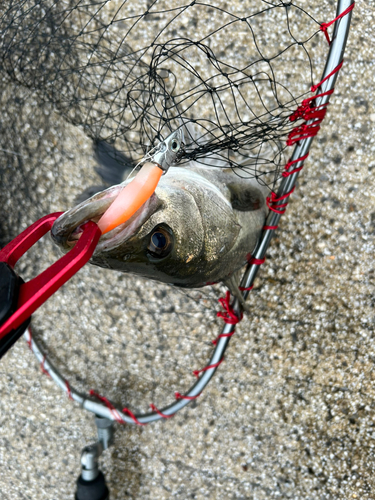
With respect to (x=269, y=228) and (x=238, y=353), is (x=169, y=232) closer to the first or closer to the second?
(x=269, y=228)

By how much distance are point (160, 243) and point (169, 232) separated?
3 cm

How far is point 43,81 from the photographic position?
1.50 meters

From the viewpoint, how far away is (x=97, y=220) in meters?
0.71

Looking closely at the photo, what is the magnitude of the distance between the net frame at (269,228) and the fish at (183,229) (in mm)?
111

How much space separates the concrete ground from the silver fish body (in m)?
0.51

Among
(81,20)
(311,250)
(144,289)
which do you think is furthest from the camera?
(144,289)

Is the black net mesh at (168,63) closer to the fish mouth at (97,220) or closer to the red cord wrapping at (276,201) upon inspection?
the red cord wrapping at (276,201)

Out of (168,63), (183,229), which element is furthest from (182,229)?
(168,63)

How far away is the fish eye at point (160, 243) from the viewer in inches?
31.3

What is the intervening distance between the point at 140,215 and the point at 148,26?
1202 millimetres

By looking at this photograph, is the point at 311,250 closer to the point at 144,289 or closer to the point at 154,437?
the point at 144,289

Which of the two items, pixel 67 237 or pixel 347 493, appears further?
pixel 347 493

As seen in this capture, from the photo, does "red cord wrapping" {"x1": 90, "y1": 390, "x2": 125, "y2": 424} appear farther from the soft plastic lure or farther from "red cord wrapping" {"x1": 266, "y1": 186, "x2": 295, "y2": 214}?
the soft plastic lure

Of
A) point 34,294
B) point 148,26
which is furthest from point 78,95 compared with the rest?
point 34,294
